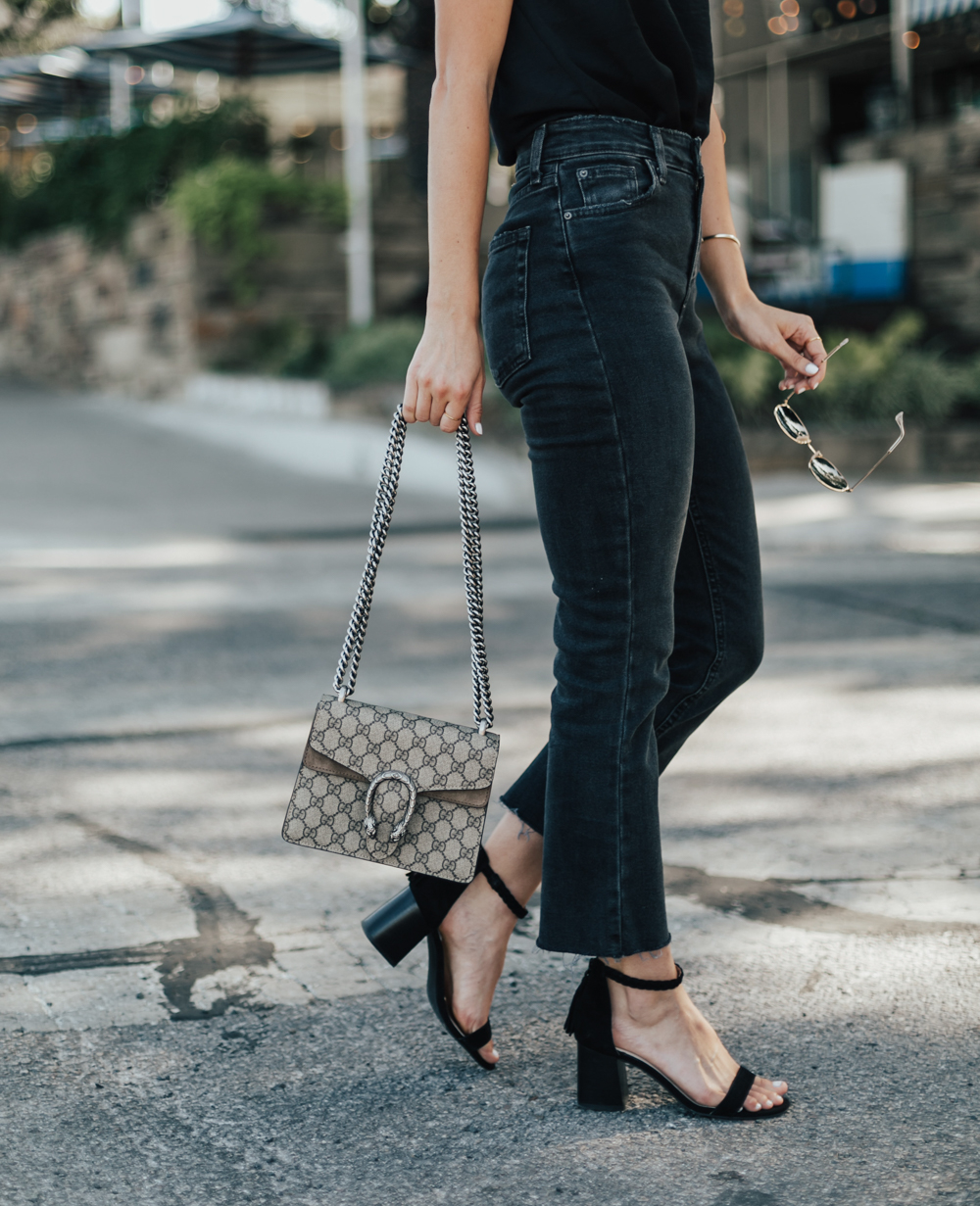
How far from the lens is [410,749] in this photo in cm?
200

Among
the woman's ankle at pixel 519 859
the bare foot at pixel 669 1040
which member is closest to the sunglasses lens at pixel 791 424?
the woman's ankle at pixel 519 859

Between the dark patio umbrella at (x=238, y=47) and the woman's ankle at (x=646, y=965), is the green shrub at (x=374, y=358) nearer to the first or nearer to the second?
the dark patio umbrella at (x=238, y=47)

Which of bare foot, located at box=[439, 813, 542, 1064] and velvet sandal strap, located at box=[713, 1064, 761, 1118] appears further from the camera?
bare foot, located at box=[439, 813, 542, 1064]

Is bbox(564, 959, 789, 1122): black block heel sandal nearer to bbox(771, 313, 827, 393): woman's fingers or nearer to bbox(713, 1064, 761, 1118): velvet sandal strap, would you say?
bbox(713, 1064, 761, 1118): velvet sandal strap

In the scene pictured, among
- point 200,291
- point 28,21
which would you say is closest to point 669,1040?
point 200,291

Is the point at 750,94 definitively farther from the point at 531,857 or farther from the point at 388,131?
the point at 531,857

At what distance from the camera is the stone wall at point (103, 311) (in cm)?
1468

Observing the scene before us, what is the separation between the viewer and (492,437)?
10.0m

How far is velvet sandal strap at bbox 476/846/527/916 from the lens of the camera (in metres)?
2.14

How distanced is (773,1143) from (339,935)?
1009mm

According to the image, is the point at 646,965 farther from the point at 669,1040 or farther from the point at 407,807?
the point at 407,807

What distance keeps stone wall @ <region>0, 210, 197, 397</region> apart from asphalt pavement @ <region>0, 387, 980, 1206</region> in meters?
9.01

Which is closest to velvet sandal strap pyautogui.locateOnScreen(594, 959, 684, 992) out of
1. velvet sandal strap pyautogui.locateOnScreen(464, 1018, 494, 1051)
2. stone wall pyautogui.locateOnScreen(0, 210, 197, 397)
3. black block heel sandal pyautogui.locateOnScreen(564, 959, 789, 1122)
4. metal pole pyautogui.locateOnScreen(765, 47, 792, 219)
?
black block heel sandal pyautogui.locateOnScreen(564, 959, 789, 1122)

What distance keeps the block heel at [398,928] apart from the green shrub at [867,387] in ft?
28.6
